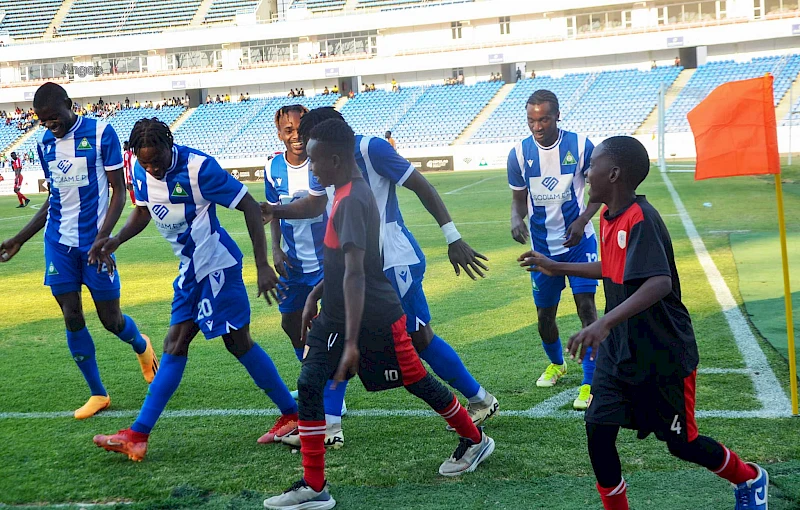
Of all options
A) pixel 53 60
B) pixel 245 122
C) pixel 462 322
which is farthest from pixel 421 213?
pixel 53 60

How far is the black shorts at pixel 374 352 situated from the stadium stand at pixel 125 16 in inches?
2309

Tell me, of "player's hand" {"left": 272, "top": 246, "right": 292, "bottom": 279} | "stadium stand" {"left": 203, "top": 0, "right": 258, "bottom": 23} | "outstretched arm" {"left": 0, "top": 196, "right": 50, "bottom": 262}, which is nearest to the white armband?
"player's hand" {"left": 272, "top": 246, "right": 292, "bottom": 279}

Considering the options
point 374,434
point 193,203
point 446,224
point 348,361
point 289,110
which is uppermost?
point 289,110

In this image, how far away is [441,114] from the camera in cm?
4584

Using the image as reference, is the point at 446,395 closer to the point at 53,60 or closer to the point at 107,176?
the point at 107,176

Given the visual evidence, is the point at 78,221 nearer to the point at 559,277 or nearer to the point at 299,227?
the point at 299,227

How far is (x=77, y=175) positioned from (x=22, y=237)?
1.82ft

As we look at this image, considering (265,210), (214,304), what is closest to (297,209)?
(265,210)

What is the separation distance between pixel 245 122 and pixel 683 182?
1296 inches

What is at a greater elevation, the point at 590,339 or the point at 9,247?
the point at 9,247

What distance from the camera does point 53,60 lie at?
59.4 m

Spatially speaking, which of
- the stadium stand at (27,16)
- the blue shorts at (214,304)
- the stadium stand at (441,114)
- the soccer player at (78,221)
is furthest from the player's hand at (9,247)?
the stadium stand at (27,16)

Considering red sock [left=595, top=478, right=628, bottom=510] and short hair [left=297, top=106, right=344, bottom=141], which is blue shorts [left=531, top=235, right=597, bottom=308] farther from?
red sock [left=595, top=478, right=628, bottom=510]

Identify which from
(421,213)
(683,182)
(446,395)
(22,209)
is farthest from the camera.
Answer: (22,209)
